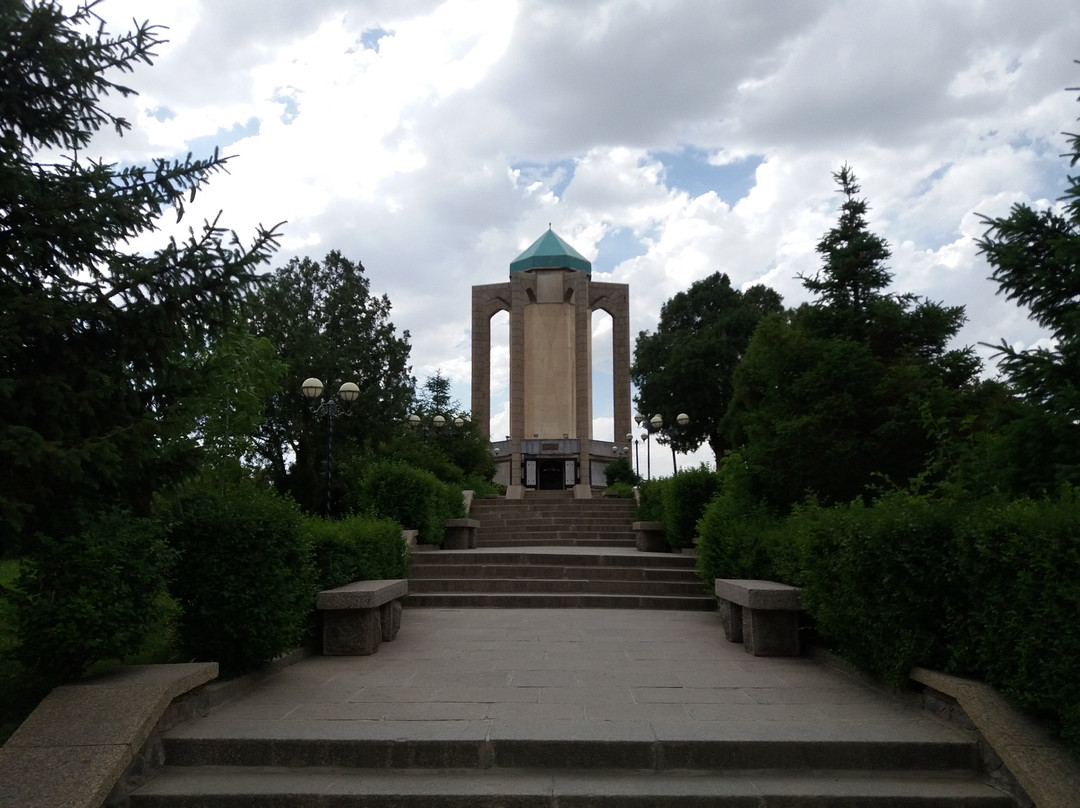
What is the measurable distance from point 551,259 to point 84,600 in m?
43.6

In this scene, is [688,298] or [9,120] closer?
[9,120]

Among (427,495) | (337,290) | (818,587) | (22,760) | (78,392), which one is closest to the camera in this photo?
(22,760)

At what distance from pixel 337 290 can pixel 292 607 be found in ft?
117

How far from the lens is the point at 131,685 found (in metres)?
4.47

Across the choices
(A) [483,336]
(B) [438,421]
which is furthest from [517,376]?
(B) [438,421]

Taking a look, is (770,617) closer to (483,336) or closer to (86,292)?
(86,292)

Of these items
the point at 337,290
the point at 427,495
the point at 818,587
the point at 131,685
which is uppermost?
the point at 337,290

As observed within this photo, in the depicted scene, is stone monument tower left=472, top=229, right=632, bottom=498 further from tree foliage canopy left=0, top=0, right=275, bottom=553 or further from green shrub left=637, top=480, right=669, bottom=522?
tree foliage canopy left=0, top=0, right=275, bottom=553

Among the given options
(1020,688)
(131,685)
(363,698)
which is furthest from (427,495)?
(1020,688)

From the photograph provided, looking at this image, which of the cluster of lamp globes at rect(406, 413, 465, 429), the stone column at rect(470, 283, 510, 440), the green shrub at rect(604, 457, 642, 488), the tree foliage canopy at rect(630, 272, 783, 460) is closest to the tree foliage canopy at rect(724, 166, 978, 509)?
the cluster of lamp globes at rect(406, 413, 465, 429)

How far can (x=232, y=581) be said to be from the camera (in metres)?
5.39

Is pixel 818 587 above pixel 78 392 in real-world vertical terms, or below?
below

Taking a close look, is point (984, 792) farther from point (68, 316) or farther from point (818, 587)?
point (68, 316)

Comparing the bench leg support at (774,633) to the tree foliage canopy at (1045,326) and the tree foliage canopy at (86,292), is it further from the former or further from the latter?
the tree foliage canopy at (86,292)
